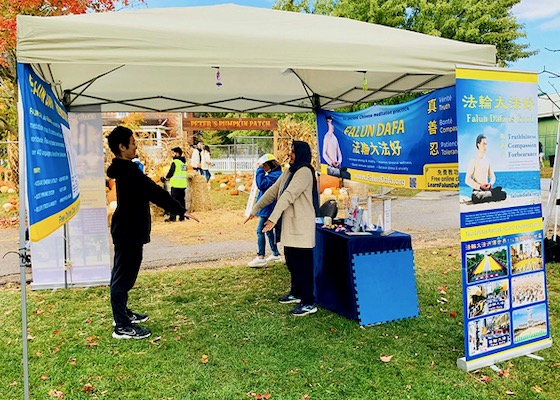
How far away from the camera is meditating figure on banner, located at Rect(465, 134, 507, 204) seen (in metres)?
3.40

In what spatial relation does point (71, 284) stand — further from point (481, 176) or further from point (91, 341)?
point (481, 176)

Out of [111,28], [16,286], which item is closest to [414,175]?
[111,28]

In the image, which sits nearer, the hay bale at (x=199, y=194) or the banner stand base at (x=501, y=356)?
the banner stand base at (x=501, y=356)

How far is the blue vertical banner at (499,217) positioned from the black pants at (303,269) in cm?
160

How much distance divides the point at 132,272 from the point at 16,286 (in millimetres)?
2952

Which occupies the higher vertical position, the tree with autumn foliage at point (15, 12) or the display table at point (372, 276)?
the tree with autumn foliage at point (15, 12)

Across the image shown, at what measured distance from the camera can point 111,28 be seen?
10.1ft

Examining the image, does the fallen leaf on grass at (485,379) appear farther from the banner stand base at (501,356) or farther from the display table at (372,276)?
the display table at (372,276)

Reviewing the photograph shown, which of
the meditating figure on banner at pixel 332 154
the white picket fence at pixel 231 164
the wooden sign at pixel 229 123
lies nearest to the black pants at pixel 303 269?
the meditating figure on banner at pixel 332 154

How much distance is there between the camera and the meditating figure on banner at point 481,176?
3.40 metres

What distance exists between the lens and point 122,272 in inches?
164

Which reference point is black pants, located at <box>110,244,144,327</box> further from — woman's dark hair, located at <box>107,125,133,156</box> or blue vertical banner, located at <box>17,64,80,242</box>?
woman's dark hair, located at <box>107,125,133,156</box>

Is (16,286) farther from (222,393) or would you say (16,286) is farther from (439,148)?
(439,148)

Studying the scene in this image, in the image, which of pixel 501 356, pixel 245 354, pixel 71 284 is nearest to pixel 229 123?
pixel 71 284
